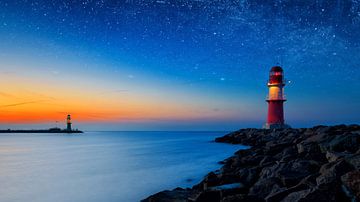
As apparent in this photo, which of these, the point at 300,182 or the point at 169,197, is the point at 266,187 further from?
the point at 169,197

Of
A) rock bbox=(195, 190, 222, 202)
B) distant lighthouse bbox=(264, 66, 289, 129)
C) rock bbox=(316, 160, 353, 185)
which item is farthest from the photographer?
distant lighthouse bbox=(264, 66, 289, 129)

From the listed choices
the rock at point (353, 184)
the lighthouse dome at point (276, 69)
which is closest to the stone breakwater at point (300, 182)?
the rock at point (353, 184)

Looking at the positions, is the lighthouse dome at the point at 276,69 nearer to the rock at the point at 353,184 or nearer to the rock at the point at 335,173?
the rock at the point at 335,173

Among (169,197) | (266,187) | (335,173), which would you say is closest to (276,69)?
(266,187)

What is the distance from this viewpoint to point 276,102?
81.3ft

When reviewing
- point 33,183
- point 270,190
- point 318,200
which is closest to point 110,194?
point 33,183

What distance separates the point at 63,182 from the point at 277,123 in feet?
63.5

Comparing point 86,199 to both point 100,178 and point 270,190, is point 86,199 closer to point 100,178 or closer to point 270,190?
point 100,178

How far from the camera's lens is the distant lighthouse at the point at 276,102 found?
24.6 meters

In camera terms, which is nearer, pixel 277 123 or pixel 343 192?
pixel 343 192

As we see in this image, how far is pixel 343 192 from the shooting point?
313 centimetres

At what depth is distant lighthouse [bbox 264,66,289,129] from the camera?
24641mm

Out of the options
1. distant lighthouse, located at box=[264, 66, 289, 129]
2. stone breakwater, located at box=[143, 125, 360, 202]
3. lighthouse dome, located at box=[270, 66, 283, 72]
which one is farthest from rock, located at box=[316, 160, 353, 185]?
lighthouse dome, located at box=[270, 66, 283, 72]

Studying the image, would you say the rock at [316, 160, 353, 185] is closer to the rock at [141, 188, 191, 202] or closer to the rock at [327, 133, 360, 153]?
the rock at [141, 188, 191, 202]
